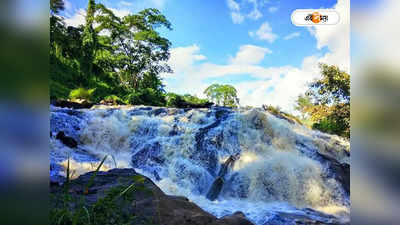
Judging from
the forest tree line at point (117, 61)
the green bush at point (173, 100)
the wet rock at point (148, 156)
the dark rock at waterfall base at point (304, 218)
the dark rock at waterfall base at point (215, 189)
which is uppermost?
the forest tree line at point (117, 61)

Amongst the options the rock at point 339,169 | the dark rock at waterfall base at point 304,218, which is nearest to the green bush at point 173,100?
the rock at point 339,169

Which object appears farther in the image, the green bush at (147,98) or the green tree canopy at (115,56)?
the green tree canopy at (115,56)

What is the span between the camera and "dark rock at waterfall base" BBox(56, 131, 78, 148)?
13.9 feet

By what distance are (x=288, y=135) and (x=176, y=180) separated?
9.76 feet

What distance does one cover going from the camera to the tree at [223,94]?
8.75 m

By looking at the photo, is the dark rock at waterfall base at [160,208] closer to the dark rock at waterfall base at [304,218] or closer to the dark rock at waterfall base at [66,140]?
the dark rock at waterfall base at [304,218]

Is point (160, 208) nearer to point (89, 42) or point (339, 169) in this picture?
point (339, 169)

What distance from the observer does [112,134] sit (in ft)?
16.3

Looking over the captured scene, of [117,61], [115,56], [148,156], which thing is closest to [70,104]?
[148,156]

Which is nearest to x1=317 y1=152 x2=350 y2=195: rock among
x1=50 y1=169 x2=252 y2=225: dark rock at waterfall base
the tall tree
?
x1=50 y1=169 x2=252 y2=225: dark rock at waterfall base

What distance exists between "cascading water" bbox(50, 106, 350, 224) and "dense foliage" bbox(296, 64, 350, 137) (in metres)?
0.47

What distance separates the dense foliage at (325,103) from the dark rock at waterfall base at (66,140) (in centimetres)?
566

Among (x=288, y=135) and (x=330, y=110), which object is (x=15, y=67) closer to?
(x=288, y=135)

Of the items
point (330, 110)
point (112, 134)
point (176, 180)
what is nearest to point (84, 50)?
point (112, 134)
